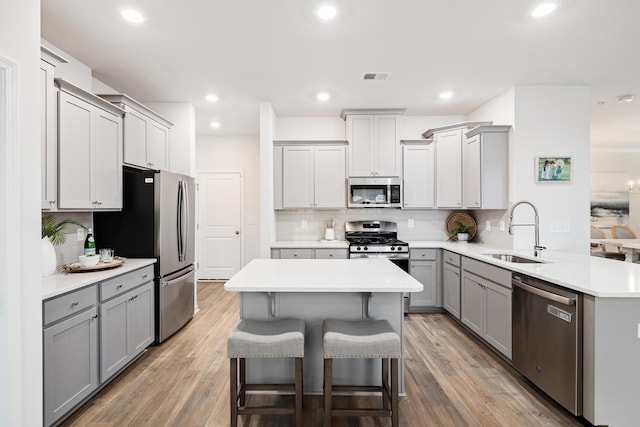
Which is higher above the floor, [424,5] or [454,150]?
[424,5]

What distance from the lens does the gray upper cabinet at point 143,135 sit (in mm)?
3246

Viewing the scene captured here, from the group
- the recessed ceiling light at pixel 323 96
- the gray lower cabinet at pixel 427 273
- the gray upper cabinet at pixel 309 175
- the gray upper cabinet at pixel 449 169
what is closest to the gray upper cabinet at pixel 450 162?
the gray upper cabinet at pixel 449 169

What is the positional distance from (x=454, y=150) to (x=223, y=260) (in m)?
4.38

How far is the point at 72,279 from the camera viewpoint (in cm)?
232

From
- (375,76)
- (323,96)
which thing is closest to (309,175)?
(323,96)

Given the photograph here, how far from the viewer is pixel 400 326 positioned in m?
2.36

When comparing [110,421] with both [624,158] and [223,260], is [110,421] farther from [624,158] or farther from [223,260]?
[624,158]

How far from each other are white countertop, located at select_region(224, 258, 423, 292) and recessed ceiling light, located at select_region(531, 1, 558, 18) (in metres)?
2.04

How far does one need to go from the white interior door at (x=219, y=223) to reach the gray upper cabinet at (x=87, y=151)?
315 centimetres

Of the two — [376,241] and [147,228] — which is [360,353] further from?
[376,241]

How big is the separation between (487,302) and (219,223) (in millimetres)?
4717

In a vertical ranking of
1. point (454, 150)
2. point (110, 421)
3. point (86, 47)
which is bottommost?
point (110, 421)

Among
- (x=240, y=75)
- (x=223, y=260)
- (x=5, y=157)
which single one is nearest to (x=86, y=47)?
(x=240, y=75)

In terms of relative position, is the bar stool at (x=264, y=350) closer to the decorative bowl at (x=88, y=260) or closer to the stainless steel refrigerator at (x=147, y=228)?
the decorative bowl at (x=88, y=260)
